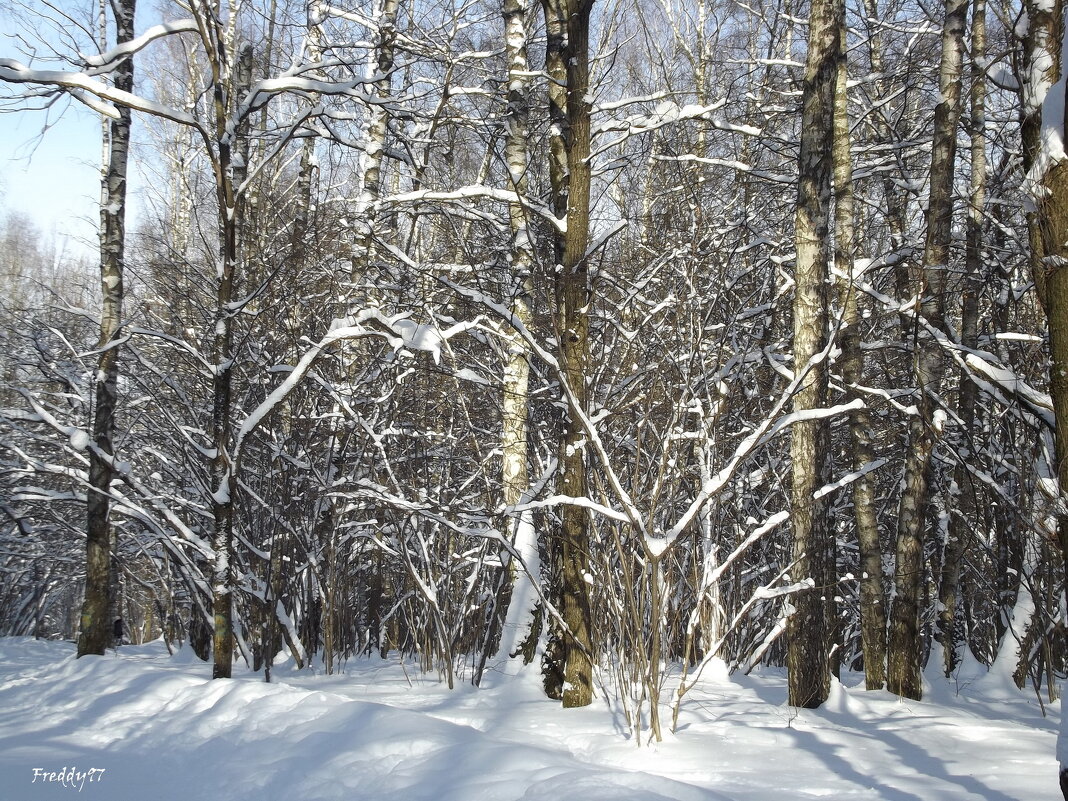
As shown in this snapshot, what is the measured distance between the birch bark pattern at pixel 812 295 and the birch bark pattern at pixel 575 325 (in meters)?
1.52

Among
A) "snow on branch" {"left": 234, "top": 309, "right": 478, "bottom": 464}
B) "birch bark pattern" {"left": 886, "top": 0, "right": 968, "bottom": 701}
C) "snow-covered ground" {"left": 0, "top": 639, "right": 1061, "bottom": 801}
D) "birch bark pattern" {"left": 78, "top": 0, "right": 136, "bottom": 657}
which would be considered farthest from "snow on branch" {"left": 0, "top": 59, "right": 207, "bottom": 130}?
"birch bark pattern" {"left": 886, "top": 0, "right": 968, "bottom": 701}

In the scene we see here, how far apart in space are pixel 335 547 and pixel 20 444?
1228 centimetres

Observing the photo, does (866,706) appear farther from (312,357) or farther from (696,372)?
(312,357)

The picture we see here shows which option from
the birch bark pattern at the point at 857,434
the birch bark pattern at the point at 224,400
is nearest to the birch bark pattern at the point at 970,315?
the birch bark pattern at the point at 857,434

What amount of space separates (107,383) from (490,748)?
6.37m

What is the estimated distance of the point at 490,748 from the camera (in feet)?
12.0

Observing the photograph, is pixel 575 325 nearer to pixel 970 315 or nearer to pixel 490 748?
pixel 490 748

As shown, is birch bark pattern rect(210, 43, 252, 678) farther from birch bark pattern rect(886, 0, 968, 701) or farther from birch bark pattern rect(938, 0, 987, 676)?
birch bark pattern rect(938, 0, 987, 676)

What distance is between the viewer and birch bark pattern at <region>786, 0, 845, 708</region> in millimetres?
5523

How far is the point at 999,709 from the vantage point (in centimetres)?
568

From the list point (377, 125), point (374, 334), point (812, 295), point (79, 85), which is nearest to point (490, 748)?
point (374, 334)

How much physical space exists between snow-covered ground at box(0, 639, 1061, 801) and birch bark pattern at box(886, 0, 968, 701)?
0.55 meters

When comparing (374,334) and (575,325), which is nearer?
(374,334)

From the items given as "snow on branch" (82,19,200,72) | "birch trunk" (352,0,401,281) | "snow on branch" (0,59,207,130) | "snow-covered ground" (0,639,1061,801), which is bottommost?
"snow-covered ground" (0,639,1061,801)
